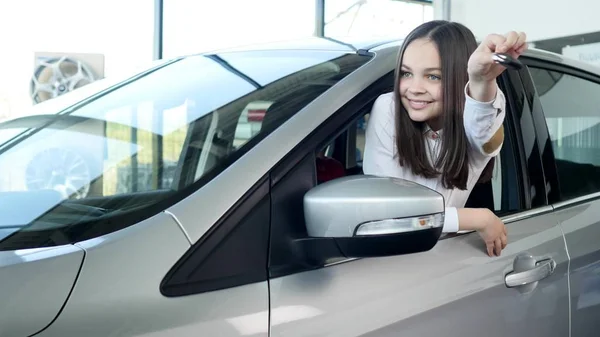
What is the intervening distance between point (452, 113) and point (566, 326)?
54cm

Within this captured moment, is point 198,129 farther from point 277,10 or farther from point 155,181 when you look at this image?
point 277,10

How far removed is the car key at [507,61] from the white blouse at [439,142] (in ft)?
0.55

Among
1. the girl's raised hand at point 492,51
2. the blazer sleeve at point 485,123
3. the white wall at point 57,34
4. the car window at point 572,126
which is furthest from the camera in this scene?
the white wall at point 57,34

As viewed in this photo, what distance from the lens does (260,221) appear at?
40.1 inches

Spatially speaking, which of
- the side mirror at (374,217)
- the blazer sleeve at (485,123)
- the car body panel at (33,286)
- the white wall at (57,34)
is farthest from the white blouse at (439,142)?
the white wall at (57,34)

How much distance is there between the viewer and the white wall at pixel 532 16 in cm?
477

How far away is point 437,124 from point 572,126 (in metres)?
0.74

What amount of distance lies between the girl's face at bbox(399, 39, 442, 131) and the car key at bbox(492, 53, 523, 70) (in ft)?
0.78

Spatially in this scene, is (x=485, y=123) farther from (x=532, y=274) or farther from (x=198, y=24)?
(x=198, y=24)

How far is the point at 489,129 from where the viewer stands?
129cm

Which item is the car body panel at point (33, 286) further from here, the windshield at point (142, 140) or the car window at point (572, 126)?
the car window at point (572, 126)

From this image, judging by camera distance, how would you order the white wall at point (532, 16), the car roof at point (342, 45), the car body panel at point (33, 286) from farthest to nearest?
1. the white wall at point (532, 16)
2. the car roof at point (342, 45)
3. the car body panel at point (33, 286)

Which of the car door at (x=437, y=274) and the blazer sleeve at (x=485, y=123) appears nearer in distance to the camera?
the car door at (x=437, y=274)

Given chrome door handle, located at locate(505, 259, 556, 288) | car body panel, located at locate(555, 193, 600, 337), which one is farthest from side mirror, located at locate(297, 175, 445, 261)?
car body panel, located at locate(555, 193, 600, 337)
